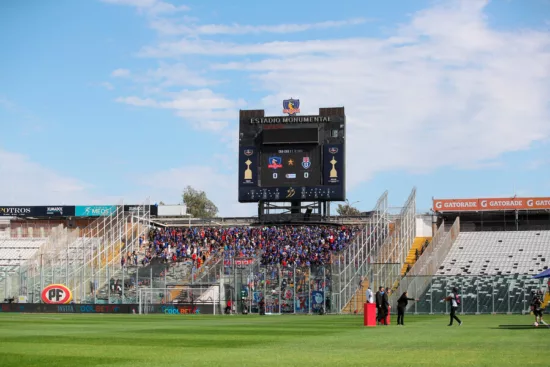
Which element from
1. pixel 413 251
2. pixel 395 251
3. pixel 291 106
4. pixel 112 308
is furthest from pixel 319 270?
pixel 291 106

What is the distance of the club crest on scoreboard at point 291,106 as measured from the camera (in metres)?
74.9

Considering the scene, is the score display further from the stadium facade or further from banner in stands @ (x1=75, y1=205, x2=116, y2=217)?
banner in stands @ (x1=75, y1=205, x2=116, y2=217)

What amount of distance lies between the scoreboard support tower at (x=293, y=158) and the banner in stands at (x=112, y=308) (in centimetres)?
1335

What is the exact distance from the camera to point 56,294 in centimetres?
6450

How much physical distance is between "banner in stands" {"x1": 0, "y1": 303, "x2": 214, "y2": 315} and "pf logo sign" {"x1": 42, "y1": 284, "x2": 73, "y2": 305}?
172cm

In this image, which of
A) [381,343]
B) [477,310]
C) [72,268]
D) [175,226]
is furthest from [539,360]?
[175,226]

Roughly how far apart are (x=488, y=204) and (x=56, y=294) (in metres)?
42.6

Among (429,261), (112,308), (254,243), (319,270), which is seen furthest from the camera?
(254,243)

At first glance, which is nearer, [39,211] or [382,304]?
[382,304]

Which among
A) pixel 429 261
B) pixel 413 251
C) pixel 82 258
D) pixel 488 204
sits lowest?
pixel 429 261

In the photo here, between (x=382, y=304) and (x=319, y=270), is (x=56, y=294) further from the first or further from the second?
(x=382, y=304)

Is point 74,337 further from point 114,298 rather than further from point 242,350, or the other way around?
point 114,298

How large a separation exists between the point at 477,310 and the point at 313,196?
1889 centimetres

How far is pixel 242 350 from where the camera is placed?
20.8 meters
